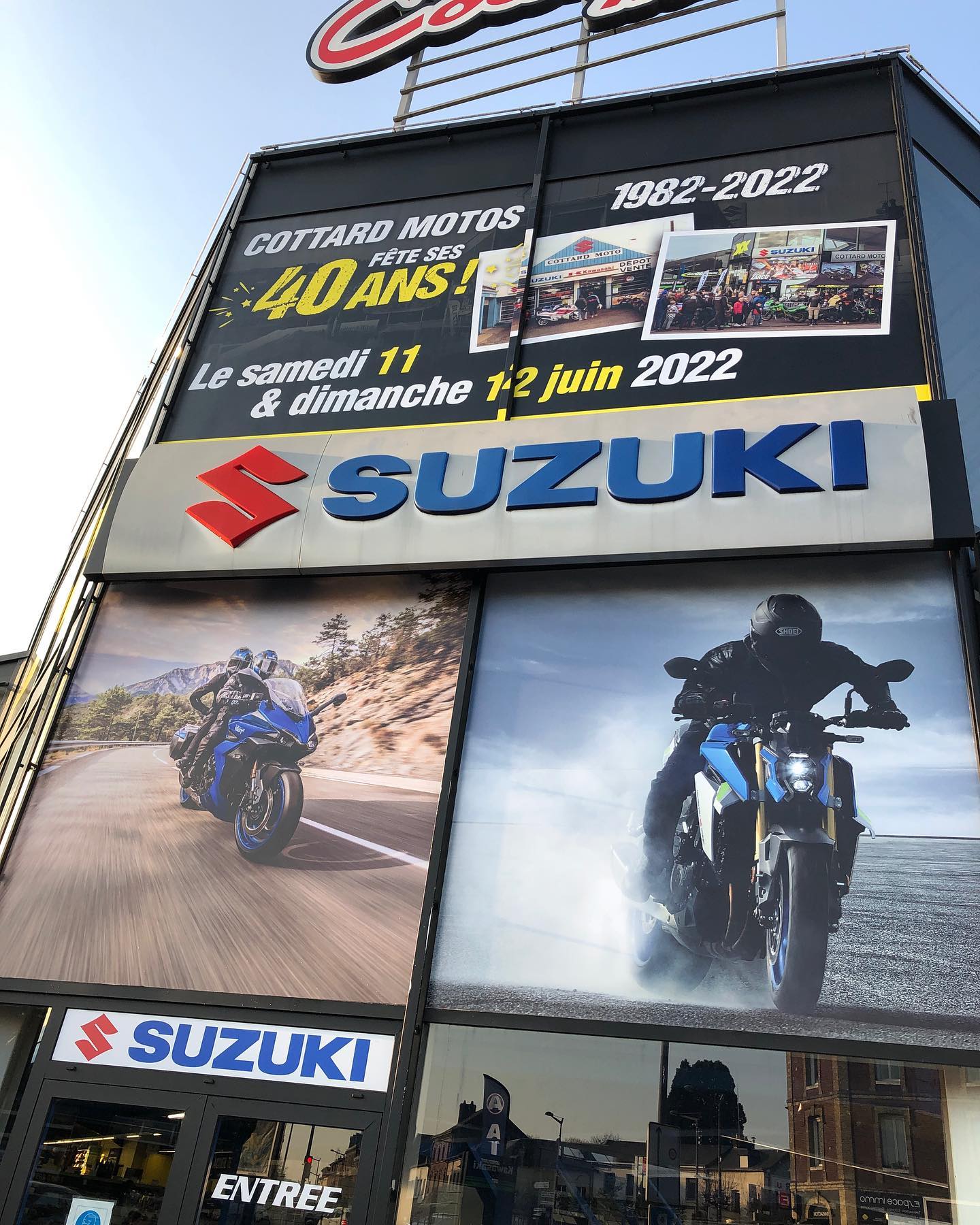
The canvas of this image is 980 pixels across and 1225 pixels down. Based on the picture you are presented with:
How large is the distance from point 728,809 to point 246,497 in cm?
536

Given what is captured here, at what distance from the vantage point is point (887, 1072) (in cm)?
595

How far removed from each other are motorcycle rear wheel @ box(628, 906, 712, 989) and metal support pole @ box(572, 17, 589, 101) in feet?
32.0

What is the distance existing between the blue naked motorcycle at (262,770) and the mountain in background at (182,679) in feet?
0.57

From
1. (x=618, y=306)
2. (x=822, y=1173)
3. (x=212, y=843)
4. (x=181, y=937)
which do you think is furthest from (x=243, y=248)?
(x=822, y=1173)

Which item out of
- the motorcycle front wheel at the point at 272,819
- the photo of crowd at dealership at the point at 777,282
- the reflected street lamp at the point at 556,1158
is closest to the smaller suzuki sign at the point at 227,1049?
the reflected street lamp at the point at 556,1158

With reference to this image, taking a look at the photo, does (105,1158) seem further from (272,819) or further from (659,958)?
(659,958)

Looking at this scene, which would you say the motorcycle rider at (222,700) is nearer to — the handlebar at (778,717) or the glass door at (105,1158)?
the glass door at (105,1158)

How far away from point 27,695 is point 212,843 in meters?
2.74

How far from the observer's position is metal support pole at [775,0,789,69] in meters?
11.0

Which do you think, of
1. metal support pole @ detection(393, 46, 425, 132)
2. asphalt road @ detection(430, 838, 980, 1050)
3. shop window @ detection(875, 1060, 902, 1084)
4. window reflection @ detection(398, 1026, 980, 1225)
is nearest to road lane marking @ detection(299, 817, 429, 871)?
asphalt road @ detection(430, 838, 980, 1050)

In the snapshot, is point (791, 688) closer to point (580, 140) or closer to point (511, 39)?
point (580, 140)

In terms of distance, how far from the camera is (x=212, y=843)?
7.79 m

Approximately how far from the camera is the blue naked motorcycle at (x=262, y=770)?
777 cm

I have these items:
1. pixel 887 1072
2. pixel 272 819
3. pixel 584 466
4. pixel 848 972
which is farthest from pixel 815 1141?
pixel 584 466
